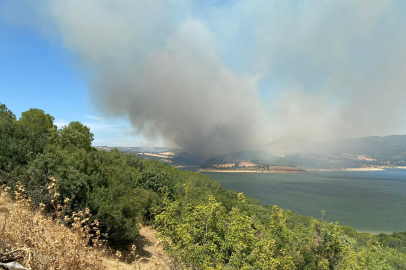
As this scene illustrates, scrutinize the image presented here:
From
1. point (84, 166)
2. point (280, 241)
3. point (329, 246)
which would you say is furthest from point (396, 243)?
point (84, 166)

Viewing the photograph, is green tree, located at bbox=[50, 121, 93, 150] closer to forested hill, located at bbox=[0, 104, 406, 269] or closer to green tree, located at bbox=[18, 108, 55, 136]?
green tree, located at bbox=[18, 108, 55, 136]

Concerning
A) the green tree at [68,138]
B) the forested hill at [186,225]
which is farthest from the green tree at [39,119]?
the forested hill at [186,225]

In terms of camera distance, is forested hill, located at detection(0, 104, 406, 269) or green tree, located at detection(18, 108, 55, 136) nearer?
forested hill, located at detection(0, 104, 406, 269)

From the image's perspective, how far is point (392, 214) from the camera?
242 feet

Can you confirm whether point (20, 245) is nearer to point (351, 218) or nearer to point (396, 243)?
point (396, 243)

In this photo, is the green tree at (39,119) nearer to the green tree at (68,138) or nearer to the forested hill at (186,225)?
the green tree at (68,138)

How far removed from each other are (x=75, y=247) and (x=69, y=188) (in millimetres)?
8881

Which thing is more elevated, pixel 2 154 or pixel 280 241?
pixel 2 154

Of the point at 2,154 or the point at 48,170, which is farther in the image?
the point at 2,154

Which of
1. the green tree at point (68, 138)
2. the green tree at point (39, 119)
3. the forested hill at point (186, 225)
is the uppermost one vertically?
the green tree at point (39, 119)

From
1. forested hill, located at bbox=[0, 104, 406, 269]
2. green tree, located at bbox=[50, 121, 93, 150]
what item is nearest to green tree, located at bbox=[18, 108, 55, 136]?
green tree, located at bbox=[50, 121, 93, 150]

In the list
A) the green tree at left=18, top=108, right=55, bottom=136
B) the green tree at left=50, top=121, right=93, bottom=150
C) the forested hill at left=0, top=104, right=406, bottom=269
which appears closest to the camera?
the forested hill at left=0, top=104, right=406, bottom=269

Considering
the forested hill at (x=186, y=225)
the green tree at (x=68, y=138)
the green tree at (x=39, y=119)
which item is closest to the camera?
the forested hill at (x=186, y=225)

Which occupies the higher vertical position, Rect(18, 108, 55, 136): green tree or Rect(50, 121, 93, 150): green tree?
Rect(18, 108, 55, 136): green tree
